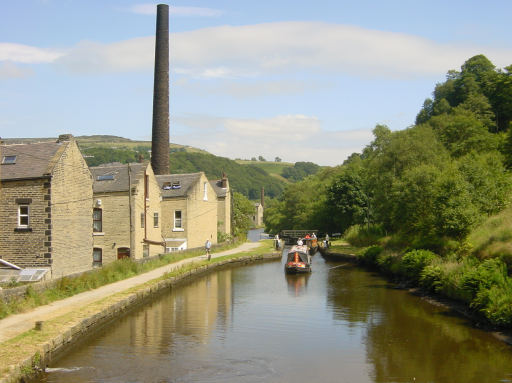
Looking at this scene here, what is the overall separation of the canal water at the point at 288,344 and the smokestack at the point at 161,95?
27.9 m

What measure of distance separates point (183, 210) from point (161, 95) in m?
14.7

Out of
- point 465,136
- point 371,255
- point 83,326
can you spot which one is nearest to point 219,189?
point 371,255

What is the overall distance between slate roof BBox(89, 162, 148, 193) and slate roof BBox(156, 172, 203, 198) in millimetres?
8041

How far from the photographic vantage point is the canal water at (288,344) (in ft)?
54.4

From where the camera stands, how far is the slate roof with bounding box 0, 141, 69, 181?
28219 mm

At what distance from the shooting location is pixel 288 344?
800 inches

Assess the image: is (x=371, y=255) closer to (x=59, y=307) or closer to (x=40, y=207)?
(x=40, y=207)

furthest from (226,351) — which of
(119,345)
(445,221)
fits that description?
(445,221)

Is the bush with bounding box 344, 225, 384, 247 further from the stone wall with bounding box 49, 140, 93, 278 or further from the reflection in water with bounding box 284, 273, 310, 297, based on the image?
the stone wall with bounding box 49, 140, 93, 278

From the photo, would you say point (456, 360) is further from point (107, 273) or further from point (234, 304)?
point (107, 273)

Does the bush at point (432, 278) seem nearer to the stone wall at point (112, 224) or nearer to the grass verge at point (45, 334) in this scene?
the grass verge at point (45, 334)

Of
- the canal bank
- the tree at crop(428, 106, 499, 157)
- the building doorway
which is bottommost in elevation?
the canal bank

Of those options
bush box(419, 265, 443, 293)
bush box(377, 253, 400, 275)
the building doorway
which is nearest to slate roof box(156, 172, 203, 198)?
the building doorway

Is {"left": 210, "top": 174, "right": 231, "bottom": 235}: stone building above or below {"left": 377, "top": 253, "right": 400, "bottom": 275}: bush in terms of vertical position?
above
